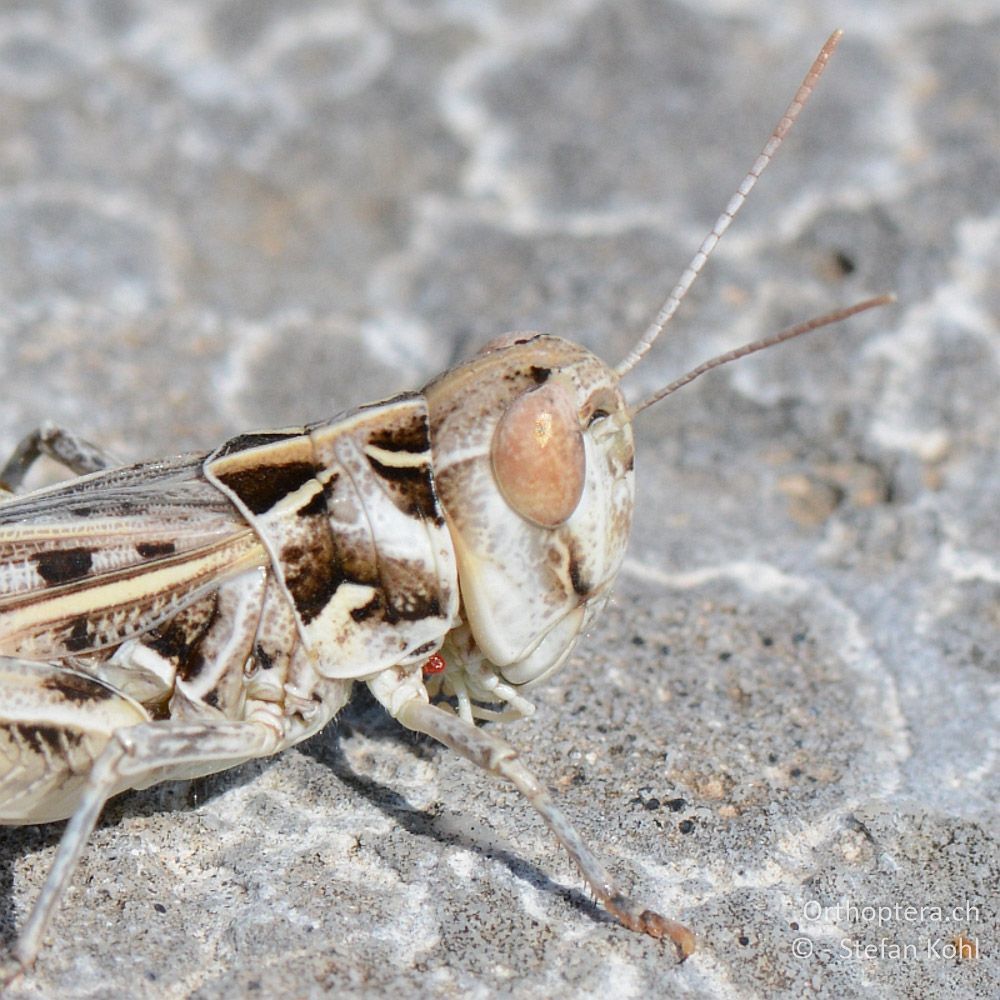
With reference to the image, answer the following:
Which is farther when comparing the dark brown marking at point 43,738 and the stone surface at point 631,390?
the stone surface at point 631,390

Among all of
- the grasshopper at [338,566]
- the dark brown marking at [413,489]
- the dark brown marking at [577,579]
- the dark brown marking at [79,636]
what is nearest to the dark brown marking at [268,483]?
the grasshopper at [338,566]

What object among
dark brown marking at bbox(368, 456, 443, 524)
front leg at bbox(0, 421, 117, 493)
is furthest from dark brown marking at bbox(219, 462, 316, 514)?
front leg at bbox(0, 421, 117, 493)

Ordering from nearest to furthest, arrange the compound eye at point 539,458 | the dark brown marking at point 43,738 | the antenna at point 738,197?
1. the dark brown marking at point 43,738
2. the compound eye at point 539,458
3. the antenna at point 738,197

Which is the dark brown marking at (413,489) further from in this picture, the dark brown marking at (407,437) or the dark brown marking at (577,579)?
the dark brown marking at (577,579)

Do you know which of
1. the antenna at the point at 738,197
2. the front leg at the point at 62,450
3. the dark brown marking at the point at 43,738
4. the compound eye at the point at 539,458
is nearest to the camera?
the dark brown marking at the point at 43,738

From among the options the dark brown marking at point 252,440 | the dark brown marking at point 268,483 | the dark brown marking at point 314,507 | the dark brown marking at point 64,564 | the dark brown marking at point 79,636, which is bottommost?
the dark brown marking at point 79,636

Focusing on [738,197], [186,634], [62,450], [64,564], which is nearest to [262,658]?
[186,634]

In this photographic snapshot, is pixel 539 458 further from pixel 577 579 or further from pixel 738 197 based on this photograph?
pixel 738 197
